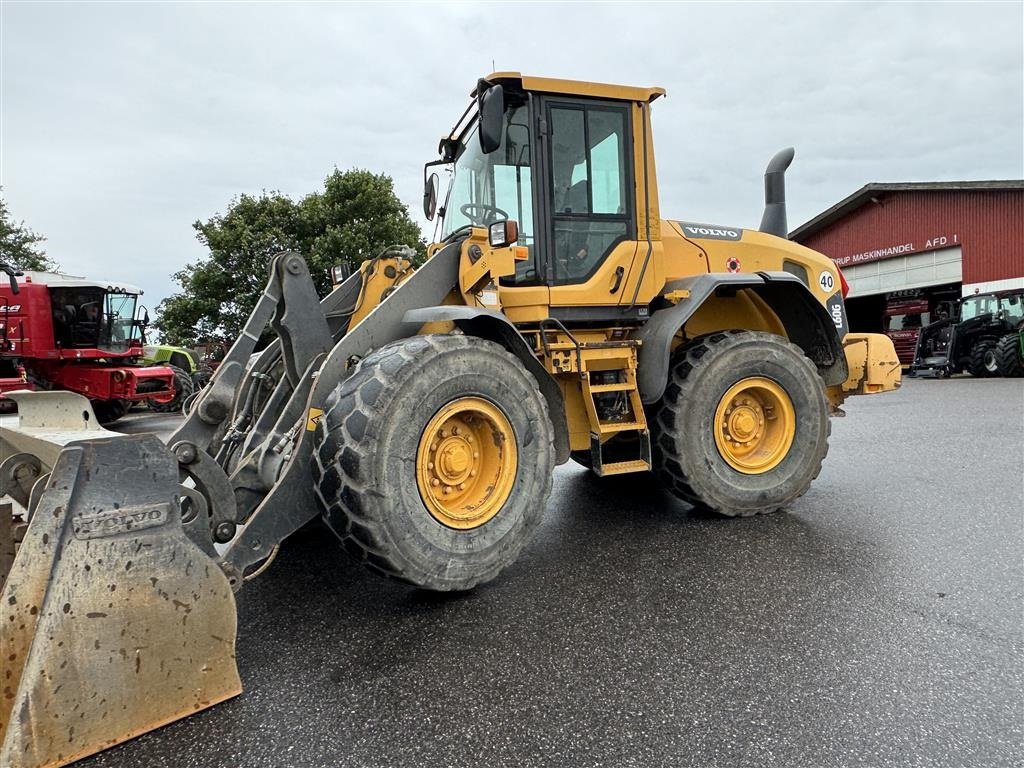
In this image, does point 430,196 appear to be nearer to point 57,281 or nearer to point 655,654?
point 655,654

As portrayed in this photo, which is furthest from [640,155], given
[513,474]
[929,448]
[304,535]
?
[929,448]

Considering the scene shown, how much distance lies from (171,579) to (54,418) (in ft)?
5.88

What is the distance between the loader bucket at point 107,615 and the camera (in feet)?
6.16

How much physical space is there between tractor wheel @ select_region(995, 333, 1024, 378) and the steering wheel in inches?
696

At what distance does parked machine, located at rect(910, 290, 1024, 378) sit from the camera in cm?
1680

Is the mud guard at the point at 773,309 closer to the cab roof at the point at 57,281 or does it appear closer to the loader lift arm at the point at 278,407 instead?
the loader lift arm at the point at 278,407

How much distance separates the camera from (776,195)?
17.8 feet

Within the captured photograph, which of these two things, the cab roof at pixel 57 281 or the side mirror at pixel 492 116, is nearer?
the side mirror at pixel 492 116

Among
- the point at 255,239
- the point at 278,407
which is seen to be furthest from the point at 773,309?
the point at 255,239

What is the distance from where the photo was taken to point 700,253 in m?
4.69

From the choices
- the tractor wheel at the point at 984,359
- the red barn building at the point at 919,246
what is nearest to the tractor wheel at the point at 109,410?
the tractor wheel at the point at 984,359

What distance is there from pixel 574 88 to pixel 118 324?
1314cm

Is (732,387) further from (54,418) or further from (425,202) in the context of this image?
(54,418)

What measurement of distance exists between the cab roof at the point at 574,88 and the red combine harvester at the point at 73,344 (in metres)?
11.8
